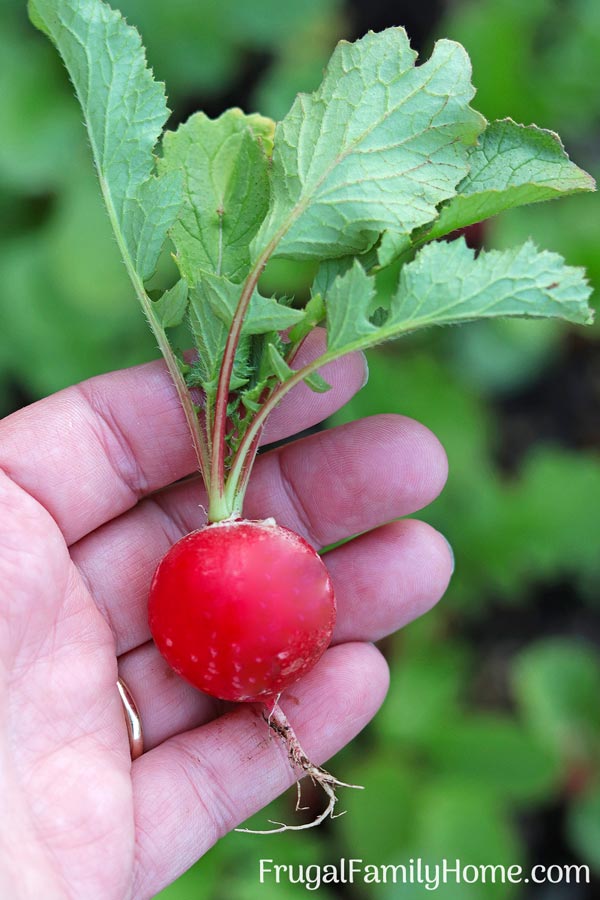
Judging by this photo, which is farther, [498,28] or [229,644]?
[498,28]

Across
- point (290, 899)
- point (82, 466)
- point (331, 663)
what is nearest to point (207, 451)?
point (82, 466)

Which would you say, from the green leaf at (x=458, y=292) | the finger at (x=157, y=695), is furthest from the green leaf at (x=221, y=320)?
the finger at (x=157, y=695)

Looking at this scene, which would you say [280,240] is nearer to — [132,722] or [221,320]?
[221,320]

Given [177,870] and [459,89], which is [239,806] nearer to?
[177,870]

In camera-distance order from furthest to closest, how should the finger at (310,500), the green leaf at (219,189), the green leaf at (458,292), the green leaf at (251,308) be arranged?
the finger at (310,500), the green leaf at (219,189), the green leaf at (251,308), the green leaf at (458,292)

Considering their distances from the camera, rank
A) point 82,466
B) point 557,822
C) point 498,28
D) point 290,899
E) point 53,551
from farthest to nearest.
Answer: point 557,822 < point 498,28 < point 290,899 < point 82,466 < point 53,551

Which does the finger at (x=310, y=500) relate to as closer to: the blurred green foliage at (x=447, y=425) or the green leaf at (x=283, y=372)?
the green leaf at (x=283, y=372)

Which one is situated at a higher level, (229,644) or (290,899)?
(229,644)

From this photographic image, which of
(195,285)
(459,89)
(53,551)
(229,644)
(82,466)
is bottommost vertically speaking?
(229,644)

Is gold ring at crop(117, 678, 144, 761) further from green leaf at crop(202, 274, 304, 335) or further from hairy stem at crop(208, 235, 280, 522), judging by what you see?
green leaf at crop(202, 274, 304, 335)
